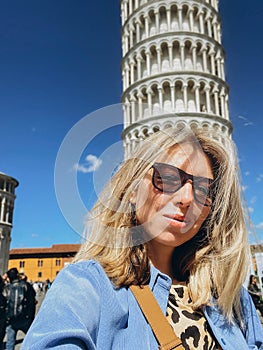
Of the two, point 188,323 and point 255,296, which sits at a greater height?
point 188,323

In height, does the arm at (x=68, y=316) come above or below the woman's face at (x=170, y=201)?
below

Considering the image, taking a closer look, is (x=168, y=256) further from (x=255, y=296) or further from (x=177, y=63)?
(x=177, y=63)

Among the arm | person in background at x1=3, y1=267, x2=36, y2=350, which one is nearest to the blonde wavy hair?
the arm

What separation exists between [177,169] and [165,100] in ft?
70.9

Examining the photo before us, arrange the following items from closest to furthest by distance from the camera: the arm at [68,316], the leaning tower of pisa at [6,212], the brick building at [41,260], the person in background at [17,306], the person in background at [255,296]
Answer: the arm at [68,316]
the person in background at [17,306]
the person in background at [255,296]
the leaning tower of pisa at [6,212]
the brick building at [41,260]

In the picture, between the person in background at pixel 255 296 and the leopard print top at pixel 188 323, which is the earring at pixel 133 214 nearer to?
the leopard print top at pixel 188 323

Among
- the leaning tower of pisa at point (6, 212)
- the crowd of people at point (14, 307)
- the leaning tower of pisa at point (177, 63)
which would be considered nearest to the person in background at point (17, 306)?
the crowd of people at point (14, 307)

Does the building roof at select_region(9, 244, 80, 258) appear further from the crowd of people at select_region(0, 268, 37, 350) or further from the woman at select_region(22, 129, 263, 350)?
the woman at select_region(22, 129, 263, 350)

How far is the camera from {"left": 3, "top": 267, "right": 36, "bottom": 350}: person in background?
5.50 m

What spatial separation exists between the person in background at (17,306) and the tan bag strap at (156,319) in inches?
215

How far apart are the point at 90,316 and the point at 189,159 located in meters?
0.54

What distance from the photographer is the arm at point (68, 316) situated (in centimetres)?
A: 60

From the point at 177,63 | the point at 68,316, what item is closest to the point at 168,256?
the point at 68,316

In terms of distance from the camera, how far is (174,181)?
0.95 metres
